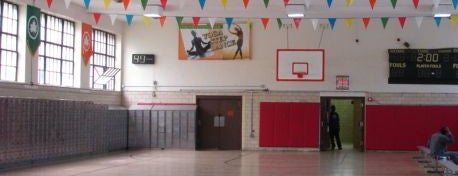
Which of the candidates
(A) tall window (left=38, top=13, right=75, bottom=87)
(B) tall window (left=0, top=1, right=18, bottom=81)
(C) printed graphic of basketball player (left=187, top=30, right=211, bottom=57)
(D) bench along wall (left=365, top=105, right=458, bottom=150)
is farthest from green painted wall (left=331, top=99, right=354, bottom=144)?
(B) tall window (left=0, top=1, right=18, bottom=81)

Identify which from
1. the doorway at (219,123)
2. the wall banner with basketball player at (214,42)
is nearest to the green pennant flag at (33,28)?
the wall banner with basketball player at (214,42)

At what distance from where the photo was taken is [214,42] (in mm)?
23188

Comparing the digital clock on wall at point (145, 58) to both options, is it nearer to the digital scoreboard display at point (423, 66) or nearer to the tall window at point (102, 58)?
the tall window at point (102, 58)

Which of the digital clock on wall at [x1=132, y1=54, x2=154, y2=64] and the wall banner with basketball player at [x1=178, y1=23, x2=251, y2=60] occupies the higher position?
the wall banner with basketball player at [x1=178, y1=23, x2=251, y2=60]

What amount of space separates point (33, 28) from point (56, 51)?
208cm

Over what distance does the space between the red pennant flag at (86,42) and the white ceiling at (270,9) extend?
0.91 meters

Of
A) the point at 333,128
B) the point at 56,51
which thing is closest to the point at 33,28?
the point at 56,51

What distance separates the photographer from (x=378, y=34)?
22.6 metres

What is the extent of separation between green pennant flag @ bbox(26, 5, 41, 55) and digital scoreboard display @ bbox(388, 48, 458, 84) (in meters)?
12.6

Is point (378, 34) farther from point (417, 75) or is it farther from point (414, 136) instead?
point (414, 136)

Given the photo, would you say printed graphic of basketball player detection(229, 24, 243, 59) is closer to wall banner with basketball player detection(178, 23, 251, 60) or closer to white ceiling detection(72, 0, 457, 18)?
wall banner with basketball player detection(178, 23, 251, 60)

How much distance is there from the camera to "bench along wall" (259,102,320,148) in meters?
22.9

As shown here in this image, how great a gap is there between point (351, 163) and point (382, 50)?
6678 millimetres

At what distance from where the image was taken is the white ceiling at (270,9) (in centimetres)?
1822
